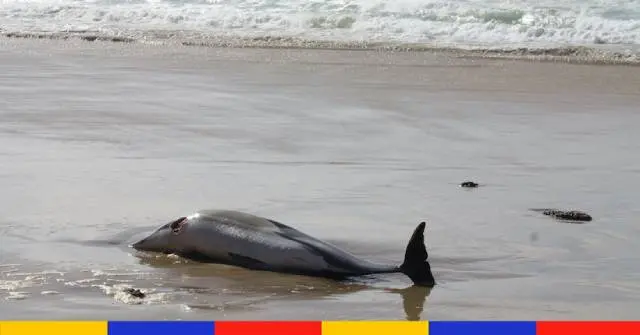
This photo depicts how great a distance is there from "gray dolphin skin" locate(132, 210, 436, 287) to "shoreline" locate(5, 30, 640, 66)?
12.0 metres

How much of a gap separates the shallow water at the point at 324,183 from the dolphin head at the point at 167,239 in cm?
8

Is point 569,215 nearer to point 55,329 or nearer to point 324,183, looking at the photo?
point 324,183

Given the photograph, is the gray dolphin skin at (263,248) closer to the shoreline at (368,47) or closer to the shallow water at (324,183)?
the shallow water at (324,183)

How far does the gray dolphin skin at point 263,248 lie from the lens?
5.30 metres

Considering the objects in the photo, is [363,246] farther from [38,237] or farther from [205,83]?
[205,83]

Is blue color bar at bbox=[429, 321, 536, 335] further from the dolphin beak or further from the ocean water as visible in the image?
the ocean water

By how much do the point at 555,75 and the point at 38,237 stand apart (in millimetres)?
10221

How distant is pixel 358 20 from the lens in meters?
22.0

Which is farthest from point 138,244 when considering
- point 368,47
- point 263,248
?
point 368,47

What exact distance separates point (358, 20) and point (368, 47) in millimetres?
3411

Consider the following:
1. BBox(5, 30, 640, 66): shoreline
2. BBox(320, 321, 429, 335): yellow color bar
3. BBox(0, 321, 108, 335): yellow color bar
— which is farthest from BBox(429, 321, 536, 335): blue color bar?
BBox(5, 30, 640, 66): shoreline

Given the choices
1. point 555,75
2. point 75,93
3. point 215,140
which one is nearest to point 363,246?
point 215,140

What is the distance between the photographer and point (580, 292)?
5.28 m

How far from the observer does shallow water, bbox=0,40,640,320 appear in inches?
202
